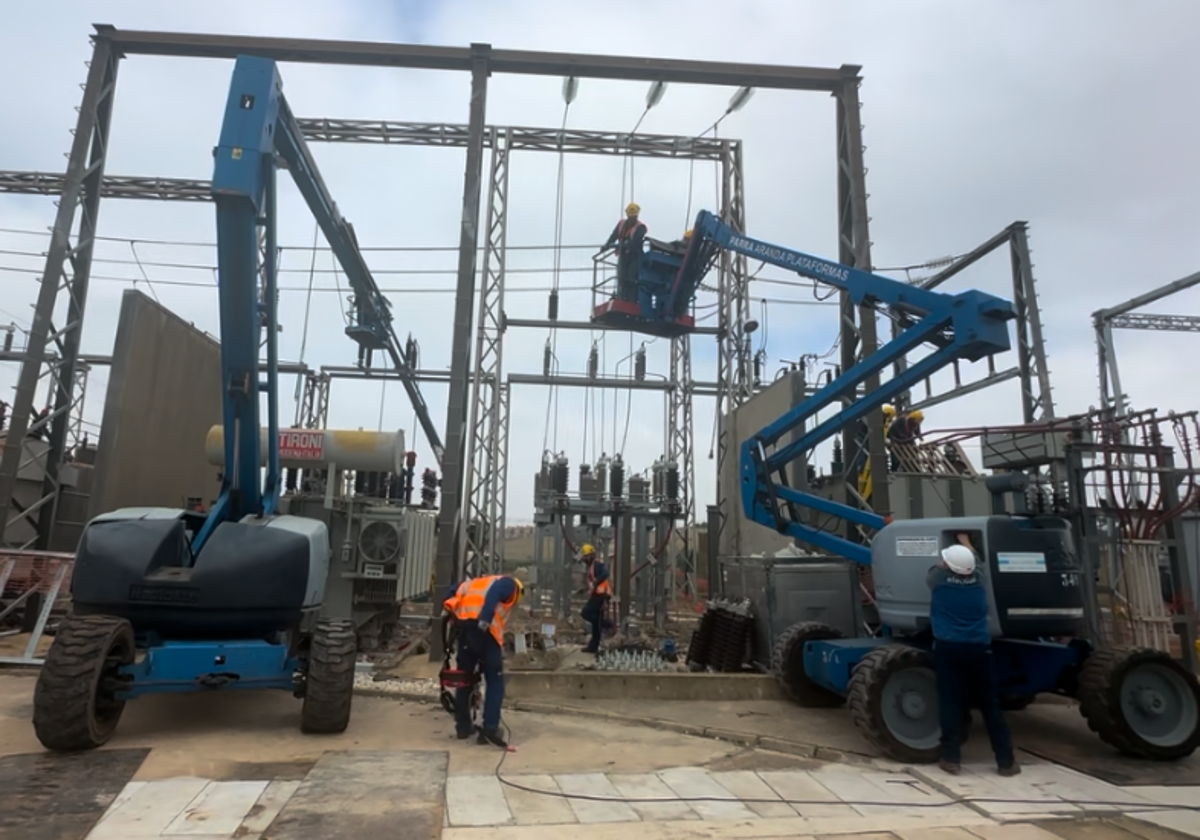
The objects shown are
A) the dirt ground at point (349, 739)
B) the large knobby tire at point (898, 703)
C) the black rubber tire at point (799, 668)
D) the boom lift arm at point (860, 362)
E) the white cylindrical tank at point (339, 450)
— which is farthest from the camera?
the white cylindrical tank at point (339, 450)

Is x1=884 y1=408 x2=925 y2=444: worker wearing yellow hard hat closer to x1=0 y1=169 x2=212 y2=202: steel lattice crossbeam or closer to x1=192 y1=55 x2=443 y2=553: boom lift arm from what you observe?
x1=192 y1=55 x2=443 y2=553: boom lift arm

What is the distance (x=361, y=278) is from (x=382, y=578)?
26.5 feet

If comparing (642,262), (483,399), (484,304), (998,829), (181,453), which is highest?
(642,262)

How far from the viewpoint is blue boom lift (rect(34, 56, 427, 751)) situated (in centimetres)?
623

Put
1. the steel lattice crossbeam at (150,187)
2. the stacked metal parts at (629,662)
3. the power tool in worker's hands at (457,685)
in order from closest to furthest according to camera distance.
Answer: the power tool in worker's hands at (457,685), the stacked metal parts at (629,662), the steel lattice crossbeam at (150,187)

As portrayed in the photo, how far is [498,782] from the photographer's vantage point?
5625mm

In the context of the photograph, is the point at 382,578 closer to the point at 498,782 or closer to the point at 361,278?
→ the point at 498,782

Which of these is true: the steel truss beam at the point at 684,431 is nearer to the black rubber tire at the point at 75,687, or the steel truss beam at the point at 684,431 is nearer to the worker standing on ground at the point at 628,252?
the worker standing on ground at the point at 628,252

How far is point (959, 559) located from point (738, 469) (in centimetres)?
739

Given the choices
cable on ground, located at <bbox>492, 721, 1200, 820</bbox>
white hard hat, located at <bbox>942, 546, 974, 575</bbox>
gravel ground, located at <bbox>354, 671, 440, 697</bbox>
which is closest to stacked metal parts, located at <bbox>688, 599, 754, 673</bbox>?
gravel ground, located at <bbox>354, 671, 440, 697</bbox>

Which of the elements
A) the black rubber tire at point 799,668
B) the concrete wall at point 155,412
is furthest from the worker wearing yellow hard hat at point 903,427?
the concrete wall at point 155,412

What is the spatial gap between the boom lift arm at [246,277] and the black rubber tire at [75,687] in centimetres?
122

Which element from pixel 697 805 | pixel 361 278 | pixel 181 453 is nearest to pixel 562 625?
pixel 181 453

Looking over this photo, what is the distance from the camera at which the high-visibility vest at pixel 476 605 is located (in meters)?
7.05
